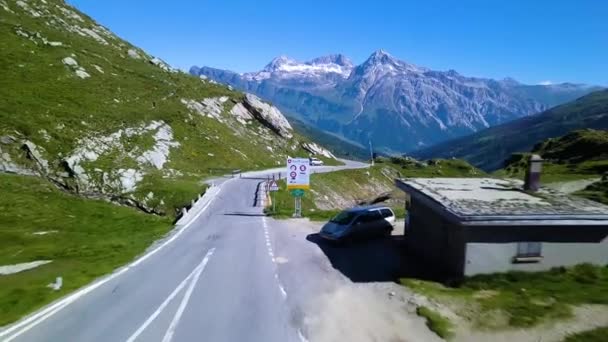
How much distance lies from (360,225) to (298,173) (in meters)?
11.4

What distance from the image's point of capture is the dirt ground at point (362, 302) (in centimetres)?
1595

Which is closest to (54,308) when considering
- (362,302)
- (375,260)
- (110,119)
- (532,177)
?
(362,302)

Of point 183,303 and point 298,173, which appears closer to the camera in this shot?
point 183,303

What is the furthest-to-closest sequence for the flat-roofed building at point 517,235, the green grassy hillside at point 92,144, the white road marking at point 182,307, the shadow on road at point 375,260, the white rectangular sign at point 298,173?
the white rectangular sign at point 298,173, the green grassy hillside at point 92,144, the shadow on road at point 375,260, the flat-roofed building at point 517,235, the white road marking at point 182,307

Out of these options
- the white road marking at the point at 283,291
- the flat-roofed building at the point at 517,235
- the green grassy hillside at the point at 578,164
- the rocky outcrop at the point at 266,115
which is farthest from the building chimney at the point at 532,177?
the rocky outcrop at the point at 266,115

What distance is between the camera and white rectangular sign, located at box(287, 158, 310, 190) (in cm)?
3959

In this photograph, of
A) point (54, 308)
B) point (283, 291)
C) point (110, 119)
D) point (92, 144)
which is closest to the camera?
point (54, 308)

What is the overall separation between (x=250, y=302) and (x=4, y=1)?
10815cm

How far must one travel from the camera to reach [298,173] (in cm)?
3981

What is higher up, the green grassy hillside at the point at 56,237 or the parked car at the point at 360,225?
the parked car at the point at 360,225

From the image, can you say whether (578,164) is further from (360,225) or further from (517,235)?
(517,235)

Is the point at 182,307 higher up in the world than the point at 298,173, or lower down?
lower down

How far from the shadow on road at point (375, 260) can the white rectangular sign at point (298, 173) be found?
890 cm

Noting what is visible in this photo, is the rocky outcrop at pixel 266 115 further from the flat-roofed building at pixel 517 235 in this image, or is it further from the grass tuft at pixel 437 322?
the grass tuft at pixel 437 322
